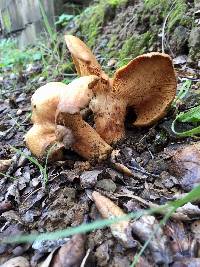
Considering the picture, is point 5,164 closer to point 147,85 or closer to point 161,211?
point 147,85

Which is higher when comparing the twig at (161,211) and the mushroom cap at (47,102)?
the mushroom cap at (47,102)

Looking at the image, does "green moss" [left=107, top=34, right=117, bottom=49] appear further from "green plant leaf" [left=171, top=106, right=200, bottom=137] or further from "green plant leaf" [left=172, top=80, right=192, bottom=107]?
"green plant leaf" [left=171, top=106, right=200, bottom=137]

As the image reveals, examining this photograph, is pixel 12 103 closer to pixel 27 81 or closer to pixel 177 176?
pixel 27 81

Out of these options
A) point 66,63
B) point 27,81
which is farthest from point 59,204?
point 27,81

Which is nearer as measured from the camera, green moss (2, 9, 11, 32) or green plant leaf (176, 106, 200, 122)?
green plant leaf (176, 106, 200, 122)

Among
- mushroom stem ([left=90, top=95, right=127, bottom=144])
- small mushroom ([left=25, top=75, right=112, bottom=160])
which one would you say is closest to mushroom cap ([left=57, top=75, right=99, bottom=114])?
small mushroom ([left=25, top=75, right=112, bottom=160])

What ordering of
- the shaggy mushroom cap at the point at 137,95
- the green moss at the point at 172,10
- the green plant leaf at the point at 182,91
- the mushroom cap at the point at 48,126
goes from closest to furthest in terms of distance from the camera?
the mushroom cap at the point at 48,126 → the shaggy mushroom cap at the point at 137,95 → the green plant leaf at the point at 182,91 → the green moss at the point at 172,10

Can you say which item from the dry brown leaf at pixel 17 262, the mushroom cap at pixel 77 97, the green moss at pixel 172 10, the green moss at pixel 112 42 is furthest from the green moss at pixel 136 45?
the dry brown leaf at pixel 17 262

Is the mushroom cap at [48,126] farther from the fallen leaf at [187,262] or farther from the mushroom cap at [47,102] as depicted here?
the fallen leaf at [187,262]
